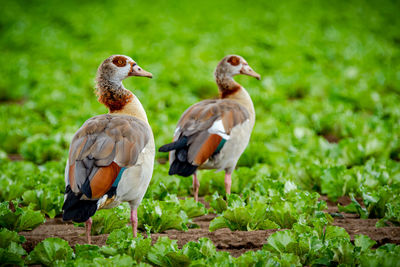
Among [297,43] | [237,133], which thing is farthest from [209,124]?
[297,43]

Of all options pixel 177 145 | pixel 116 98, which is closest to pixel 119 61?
pixel 116 98

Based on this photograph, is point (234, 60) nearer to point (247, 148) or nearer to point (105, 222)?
point (247, 148)

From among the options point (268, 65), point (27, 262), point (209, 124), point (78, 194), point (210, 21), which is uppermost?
point (210, 21)

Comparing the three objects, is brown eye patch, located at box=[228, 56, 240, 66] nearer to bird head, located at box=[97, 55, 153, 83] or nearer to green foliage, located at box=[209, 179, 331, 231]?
bird head, located at box=[97, 55, 153, 83]

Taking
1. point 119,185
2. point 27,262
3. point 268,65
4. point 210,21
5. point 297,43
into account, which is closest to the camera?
point 27,262

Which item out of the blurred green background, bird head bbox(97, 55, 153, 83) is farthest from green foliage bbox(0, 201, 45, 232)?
the blurred green background

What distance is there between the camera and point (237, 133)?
5609 mm

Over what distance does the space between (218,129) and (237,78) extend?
810cm

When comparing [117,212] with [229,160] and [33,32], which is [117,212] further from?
[33,32]

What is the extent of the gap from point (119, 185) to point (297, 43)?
14503mm

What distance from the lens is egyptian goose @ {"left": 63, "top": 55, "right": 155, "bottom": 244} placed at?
369cm

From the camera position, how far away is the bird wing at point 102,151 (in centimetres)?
374

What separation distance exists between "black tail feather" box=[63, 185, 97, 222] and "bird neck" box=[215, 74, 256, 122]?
2.99 meters

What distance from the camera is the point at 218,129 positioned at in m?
5.38
